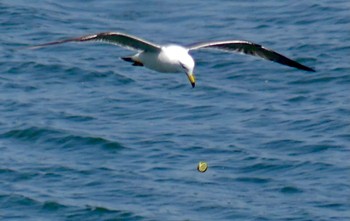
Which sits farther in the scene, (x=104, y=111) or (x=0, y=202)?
(x=104, y=111)

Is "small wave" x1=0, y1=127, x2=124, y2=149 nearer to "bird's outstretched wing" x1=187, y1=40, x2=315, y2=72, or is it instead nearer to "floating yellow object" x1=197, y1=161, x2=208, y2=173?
"floating yellow object" x1=197, y1=161, x2=208, y2=173

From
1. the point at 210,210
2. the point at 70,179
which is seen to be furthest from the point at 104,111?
the point at 210,210

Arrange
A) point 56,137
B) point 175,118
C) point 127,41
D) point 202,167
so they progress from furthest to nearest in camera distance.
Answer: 1. point 175,118
2. point 56,137
3. point 202,167
4. point 127,41

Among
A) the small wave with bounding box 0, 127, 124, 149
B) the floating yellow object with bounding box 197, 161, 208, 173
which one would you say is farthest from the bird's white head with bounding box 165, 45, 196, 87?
the small wave with bounding box 0, 127, 124, 149

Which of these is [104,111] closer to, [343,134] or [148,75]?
[148,75]

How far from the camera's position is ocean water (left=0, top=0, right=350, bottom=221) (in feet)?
76.7

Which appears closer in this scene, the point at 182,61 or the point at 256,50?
the point at 182,61

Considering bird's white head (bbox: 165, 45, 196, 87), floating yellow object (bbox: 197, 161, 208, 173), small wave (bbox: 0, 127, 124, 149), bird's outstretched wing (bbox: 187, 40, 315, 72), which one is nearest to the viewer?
bird's white head (bbox: 165, 45, 196, 87)

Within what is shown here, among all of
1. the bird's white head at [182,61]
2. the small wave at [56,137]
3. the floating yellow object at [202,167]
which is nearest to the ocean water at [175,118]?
the small wave at [56,137]

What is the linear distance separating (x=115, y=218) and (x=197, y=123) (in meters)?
3.95

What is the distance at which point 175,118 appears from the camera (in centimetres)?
2636

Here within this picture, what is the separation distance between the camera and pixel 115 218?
22.9 m

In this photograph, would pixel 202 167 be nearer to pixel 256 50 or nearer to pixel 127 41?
pixel 256 50

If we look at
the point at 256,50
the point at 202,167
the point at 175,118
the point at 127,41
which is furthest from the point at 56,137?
the point at 127,41
